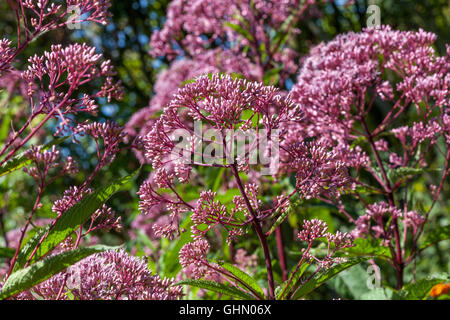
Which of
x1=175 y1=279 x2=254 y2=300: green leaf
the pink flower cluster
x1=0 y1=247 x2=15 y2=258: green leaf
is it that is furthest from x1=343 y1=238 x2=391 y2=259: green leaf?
x1=0 y1=247 x2=15 y2=258: green leaf

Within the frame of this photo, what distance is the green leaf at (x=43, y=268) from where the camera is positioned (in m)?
0.98

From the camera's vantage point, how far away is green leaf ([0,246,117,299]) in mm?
980

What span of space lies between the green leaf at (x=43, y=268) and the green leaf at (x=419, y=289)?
1108mm

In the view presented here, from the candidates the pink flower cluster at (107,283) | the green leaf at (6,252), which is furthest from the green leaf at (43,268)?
the green leaf at (6,252)

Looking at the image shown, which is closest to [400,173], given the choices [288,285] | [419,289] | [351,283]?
[419,289]

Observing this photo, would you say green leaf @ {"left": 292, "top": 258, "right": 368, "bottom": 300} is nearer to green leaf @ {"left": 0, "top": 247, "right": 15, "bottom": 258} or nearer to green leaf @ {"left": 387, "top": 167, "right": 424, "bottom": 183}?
green leaf @ {"left": 387, "top": 167, "right": 424, "bottom": 183}

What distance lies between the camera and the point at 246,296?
1295 millimetres

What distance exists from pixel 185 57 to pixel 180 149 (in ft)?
8.34

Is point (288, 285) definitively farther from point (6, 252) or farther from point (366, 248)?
point (6, 252)

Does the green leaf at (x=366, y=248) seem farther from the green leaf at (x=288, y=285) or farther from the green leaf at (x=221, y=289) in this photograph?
the green leaf at (x=221, y=289)

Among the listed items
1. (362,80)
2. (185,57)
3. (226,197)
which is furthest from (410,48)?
(185,57)

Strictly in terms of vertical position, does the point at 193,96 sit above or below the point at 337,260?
above

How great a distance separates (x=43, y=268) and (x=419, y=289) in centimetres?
125
